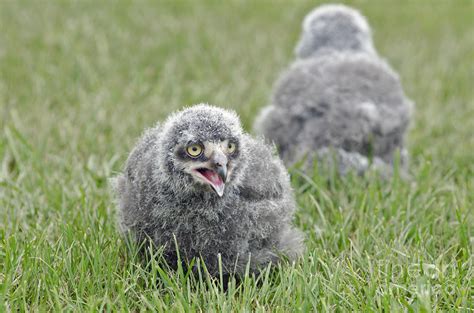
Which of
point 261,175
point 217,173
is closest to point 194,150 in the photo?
point 217,173

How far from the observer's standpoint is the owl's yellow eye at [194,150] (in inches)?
128

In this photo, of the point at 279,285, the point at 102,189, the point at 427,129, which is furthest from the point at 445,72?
the point at 279,285

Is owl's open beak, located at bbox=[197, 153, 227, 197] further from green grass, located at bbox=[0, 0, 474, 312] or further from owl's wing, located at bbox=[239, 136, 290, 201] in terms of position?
green grass, located at bbox=[0, 0, 474, 312]

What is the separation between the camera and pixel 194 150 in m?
3.26

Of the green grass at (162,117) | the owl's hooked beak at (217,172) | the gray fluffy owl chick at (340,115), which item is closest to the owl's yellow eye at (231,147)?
the owl's hooked beak at (217,172)

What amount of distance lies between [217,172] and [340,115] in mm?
2206

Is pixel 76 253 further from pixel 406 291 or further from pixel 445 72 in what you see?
pixel 445 72

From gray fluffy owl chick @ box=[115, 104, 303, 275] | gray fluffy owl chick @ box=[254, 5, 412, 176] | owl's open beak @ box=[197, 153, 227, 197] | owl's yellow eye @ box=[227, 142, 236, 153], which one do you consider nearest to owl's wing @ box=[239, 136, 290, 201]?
gray fluffy owl chick @ box=[115, 104, 303, 275]

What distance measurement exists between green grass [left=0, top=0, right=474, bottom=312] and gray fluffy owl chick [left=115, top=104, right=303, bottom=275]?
17cm

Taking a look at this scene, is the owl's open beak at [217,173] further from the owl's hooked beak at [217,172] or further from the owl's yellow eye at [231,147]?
the owl's yellow eye at [231,147]

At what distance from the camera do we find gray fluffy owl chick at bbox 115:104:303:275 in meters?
3.29

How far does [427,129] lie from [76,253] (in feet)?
13.1

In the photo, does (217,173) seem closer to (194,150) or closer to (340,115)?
(194,150)

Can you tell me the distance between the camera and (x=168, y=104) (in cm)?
677
